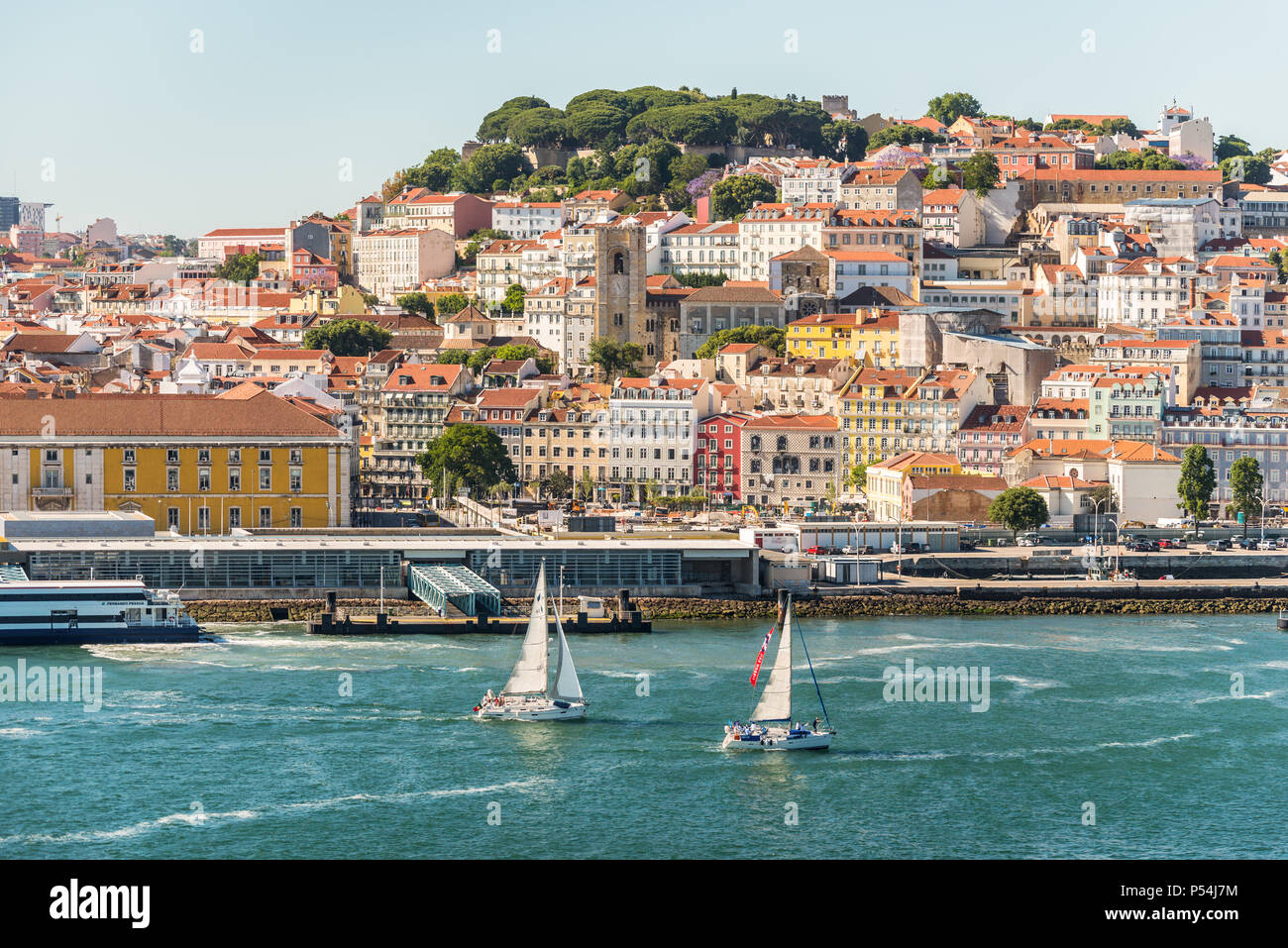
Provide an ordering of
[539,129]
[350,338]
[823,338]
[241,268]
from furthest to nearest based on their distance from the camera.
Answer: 1. [539,129]
2. [241,268]
3. [350,338]
4. [823,338]

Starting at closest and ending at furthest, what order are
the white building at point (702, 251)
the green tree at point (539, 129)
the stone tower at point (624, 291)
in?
the stone tower at point (624, 291) → the white building at point (702, 251) → the green tree at point (539, 129)

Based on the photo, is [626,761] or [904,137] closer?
[626,761]

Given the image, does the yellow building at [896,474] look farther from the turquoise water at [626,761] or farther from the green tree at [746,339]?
the turquoise water at [626,761]

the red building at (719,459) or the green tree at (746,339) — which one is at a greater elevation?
the green tree at (746,339)

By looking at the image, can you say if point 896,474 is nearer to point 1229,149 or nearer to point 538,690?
point 538,690

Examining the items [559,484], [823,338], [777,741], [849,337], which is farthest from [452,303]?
[777,741]

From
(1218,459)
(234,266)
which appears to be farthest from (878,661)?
(234,266)

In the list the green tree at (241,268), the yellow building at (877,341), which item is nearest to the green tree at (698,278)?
the yellow building at (877,341)
